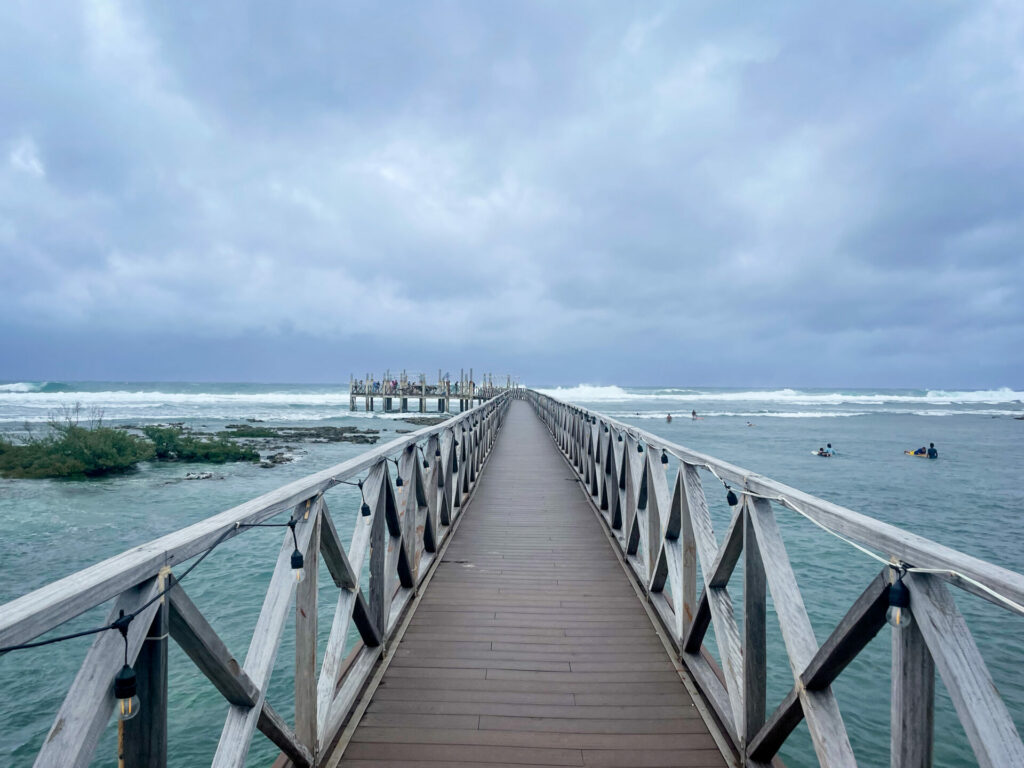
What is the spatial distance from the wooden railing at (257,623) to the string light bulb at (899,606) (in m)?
1.66

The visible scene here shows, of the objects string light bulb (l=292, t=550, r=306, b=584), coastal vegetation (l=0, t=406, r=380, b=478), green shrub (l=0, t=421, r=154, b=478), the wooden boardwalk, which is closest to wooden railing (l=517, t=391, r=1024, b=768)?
the wooden boardwalk

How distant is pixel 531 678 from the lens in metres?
2.90

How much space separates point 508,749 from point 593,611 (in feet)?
4.98

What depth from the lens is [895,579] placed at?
1.36 m

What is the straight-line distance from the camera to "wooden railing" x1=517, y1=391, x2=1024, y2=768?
1.14m

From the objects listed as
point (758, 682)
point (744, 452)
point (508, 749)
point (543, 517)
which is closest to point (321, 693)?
point (508, 749)

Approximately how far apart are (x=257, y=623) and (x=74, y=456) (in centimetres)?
1729

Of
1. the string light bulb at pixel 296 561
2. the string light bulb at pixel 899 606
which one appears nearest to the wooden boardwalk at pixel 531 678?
the string light bulb at pixel 296 561

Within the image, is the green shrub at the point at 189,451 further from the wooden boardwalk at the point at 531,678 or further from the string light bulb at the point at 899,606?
the string light bulb at the point at 899,606

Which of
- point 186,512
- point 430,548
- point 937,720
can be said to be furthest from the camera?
point 186,512

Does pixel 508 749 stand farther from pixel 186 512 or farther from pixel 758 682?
pixel 186 512

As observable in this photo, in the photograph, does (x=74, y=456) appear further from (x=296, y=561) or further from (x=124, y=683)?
(x=124, y=683)

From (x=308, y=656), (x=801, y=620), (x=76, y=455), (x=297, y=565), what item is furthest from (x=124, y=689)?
(x=76, y=455)

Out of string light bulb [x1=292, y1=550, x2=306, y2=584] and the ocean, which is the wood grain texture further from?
the ocean
